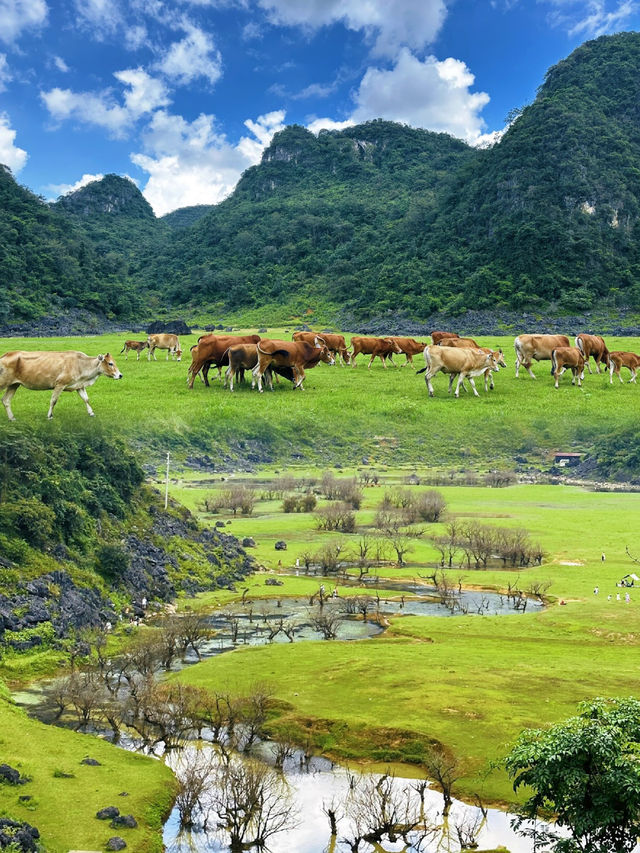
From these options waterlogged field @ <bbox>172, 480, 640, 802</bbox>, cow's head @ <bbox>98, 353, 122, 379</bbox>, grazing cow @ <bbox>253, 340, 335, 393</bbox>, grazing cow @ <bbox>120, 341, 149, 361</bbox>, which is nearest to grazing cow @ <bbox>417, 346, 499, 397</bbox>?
grazing cow @ <bbox>253, 340, 335, 393</bbox>

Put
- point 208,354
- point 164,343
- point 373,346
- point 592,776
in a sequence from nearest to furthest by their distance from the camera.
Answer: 1. point 592,776
2. point 208,354
3. point 373,346
4. point 164,343

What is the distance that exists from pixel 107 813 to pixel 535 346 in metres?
35.2

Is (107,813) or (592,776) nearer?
(592,776)

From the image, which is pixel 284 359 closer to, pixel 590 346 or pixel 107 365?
pixel 107 365

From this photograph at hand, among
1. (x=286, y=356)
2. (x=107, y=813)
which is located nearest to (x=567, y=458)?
(x=286, y=356)

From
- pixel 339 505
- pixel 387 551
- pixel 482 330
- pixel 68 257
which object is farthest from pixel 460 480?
pixel 68 257

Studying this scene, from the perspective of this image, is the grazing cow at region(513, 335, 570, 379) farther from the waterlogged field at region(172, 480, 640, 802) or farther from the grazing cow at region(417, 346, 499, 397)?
the waterlogged field at region(172, 480, 640, 802)

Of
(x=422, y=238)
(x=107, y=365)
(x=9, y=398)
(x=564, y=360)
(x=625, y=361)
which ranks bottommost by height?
(x=9, y=398)

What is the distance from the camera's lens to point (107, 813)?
9.51 metres

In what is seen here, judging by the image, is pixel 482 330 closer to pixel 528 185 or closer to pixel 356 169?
pixel 528 185

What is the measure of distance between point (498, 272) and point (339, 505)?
198ft

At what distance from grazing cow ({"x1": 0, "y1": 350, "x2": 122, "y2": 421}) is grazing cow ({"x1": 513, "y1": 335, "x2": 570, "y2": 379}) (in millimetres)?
26520

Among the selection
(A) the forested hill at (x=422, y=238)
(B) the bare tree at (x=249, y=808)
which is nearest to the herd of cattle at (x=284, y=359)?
(B) the bare tree at (x=249, y=808)

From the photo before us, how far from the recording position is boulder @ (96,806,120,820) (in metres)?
9.47
